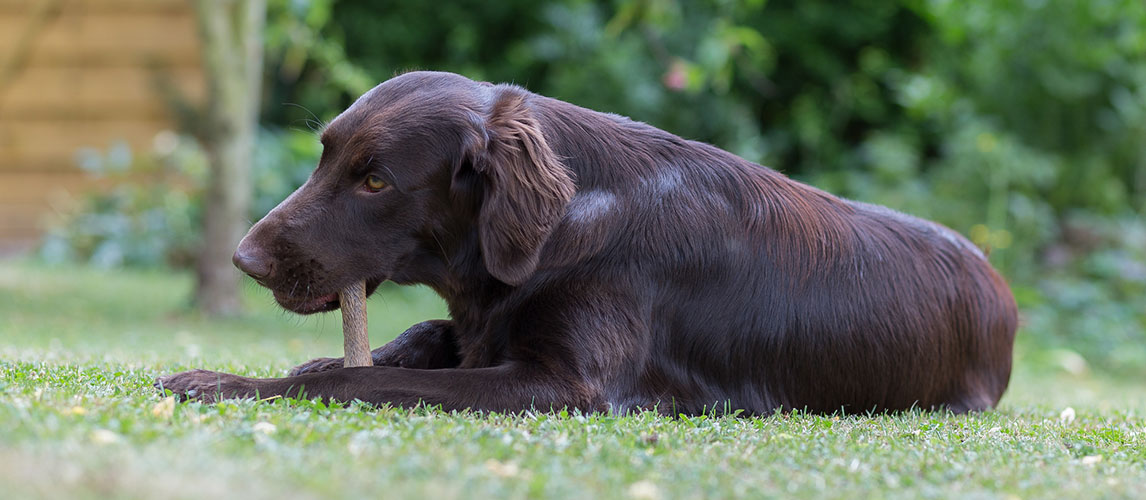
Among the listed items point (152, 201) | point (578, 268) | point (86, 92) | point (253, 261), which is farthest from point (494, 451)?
point (86, 92)

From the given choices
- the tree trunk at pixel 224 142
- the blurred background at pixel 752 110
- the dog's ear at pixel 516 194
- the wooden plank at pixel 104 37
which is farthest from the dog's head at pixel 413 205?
the wooden plank at pixel 104 37

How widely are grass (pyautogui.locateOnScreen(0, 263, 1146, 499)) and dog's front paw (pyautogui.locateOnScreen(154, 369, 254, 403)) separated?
2.8 inches

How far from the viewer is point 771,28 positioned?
40.1ft

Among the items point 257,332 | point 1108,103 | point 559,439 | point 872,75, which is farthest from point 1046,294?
point 559,439

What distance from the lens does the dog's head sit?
3.23 metres

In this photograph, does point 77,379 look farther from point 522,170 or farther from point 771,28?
point 771,28

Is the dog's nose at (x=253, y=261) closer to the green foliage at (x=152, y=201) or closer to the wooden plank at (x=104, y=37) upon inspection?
the green foliage at (x=152, y=201)

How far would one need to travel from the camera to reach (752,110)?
1267 centimetres

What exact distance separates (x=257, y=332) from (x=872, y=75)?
8.18m

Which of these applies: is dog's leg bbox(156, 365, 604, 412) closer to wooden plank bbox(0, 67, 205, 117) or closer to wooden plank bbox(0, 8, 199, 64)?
wooden plank bbox(0, 67, 205, 117)

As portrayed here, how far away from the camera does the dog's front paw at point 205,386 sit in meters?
2.95

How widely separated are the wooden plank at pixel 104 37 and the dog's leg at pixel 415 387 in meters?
9.44

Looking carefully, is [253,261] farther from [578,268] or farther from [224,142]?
[224,142]

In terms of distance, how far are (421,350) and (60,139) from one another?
9.58 metres
